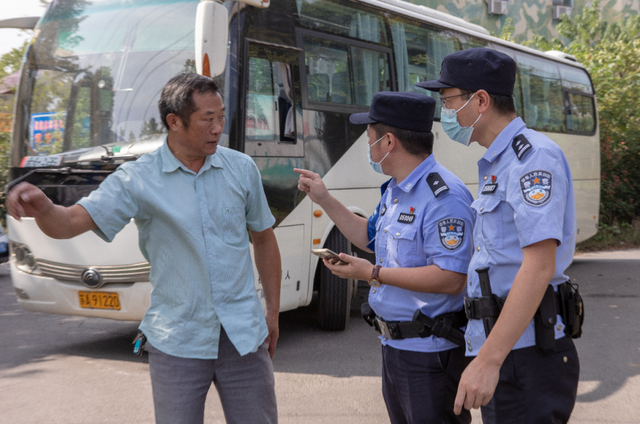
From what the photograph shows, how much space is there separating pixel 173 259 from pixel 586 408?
335cm

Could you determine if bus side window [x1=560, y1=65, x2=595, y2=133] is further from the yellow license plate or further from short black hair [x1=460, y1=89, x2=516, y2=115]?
short black hair [x1=460, y1=89, x2=516, y2=115]

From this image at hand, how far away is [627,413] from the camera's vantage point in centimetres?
440

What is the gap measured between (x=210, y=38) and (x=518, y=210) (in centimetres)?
338

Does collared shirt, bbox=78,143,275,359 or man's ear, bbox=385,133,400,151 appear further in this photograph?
man's ear, bbox=385,133,400,151

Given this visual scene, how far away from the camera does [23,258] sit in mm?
5699

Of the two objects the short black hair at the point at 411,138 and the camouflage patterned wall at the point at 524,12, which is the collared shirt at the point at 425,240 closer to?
the short black hair at the point at 411,138

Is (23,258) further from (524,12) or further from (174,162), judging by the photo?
(524,12)

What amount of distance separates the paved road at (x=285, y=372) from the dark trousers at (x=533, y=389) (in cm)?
229

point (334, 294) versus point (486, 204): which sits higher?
point (486, 204)

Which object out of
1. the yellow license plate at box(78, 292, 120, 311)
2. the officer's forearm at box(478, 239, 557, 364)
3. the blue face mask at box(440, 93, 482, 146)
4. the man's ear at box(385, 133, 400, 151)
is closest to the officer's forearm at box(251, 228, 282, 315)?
the man's ear at box(385, 133, 400, 151)

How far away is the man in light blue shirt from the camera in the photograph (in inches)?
93.2

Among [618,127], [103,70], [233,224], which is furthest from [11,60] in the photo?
[618,127]

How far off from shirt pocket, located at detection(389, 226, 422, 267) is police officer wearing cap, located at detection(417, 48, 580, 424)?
0.41m

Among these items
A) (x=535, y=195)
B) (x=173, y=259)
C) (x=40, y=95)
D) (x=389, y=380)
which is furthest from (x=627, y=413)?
(x=40, y=95)
